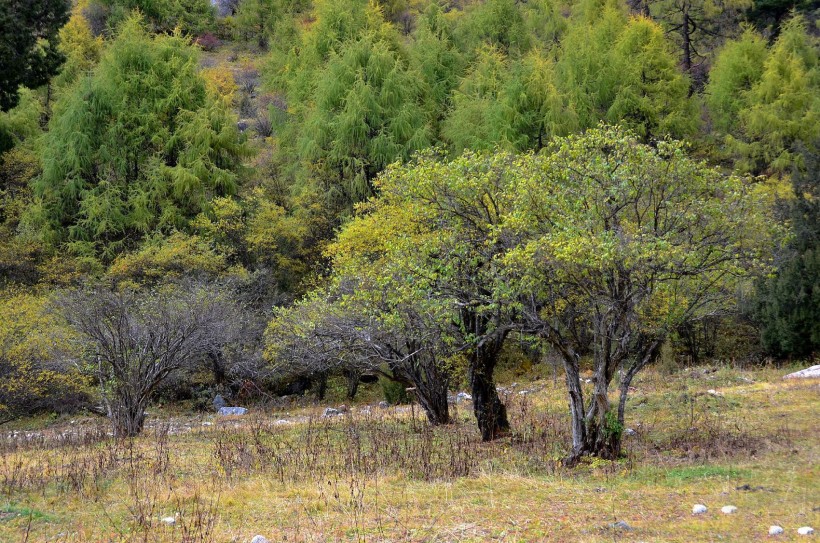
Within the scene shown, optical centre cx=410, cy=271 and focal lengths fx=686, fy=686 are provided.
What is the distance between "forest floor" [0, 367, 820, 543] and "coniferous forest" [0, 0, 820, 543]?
82 millimetres

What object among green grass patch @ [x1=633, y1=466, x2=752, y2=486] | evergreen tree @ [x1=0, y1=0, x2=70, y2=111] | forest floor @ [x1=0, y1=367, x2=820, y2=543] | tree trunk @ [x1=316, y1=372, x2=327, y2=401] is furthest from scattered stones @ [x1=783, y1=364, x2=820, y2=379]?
evergreen tree @ [x1=0, y1=0, x2=70, y2=111]

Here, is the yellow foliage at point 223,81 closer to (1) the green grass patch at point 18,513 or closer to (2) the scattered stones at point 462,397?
(2) the scattered stones at point 462,397

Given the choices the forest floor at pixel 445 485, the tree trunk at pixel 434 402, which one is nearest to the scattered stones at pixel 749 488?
the forest floor at pixel 445 485

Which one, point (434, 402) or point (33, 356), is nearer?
point (434, 402)

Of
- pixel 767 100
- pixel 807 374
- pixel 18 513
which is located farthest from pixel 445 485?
pixel 767 100

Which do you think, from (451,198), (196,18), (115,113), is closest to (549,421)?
(451,198)

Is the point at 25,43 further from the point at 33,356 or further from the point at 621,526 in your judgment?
the point at 621,526

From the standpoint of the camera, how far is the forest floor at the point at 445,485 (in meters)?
6.71

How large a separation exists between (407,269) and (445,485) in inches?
153

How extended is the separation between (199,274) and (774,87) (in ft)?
85.0

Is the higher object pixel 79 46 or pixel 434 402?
pixel 79 46

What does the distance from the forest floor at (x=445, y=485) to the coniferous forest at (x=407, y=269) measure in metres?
0.08

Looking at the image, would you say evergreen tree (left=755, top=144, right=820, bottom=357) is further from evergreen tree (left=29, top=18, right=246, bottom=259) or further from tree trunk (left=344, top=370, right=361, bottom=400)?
evergreen tree (left=29, top=18, right=246, bottom=259)

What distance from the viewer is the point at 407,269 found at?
1134 cm
